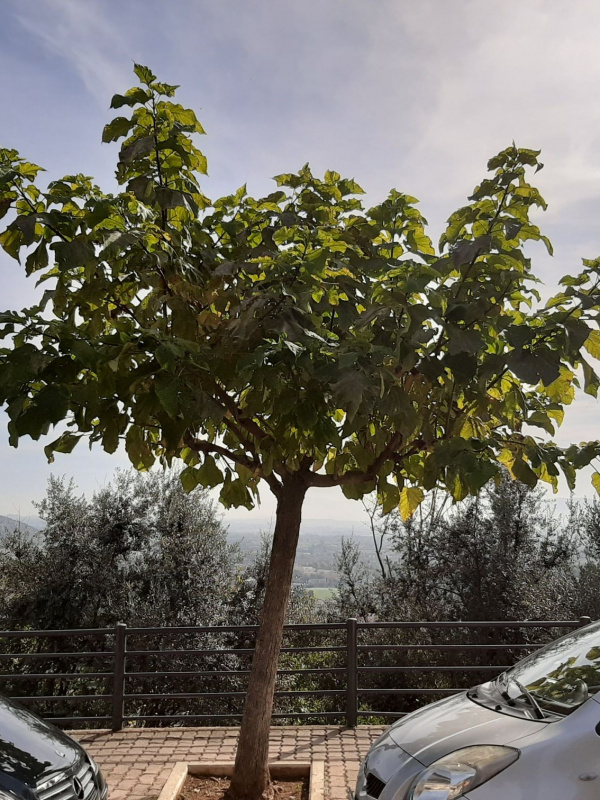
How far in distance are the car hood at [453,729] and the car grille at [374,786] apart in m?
0.21

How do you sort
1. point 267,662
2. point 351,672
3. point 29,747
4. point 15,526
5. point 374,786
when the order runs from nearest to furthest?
point 374,786
point 29,747
point 267,662
point 351,672
point 15,526

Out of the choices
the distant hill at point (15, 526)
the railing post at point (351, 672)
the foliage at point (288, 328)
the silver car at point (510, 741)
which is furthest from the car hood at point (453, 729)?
the distant hill at point (15, 526)

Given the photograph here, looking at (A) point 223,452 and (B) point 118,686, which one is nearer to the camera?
(A) point 223,452

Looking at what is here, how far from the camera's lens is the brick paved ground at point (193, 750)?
5930mm

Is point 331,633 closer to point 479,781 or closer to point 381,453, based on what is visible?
point 381,453

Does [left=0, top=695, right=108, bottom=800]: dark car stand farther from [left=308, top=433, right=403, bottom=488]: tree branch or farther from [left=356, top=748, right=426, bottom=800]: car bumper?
[left=308, top=433, right=403, bottom=488]: tree branch

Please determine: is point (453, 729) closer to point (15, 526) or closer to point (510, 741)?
point (510, 741)

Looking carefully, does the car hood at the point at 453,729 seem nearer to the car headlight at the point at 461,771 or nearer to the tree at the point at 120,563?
the car headlight at the point at 461,771

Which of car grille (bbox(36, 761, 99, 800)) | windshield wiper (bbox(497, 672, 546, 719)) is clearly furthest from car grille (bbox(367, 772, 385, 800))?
car grille (bbox(36, 761, 99, 800))

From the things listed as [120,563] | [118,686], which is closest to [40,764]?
[118,686]

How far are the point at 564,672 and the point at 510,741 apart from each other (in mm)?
767

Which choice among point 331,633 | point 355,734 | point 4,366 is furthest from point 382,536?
point 4,366

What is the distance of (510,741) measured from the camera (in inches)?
129

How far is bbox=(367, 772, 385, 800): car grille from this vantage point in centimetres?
364
